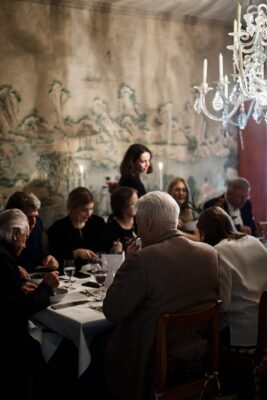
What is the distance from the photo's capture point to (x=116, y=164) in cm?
562

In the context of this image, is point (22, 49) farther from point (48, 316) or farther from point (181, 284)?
point (181, 284)

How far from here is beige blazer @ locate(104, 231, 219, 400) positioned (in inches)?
88.4

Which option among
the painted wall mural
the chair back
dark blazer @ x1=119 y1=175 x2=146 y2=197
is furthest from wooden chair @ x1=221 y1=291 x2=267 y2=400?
the painted wall mural

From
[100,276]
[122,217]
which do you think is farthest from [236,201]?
[100,276]

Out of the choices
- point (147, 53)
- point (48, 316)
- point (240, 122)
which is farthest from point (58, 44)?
point (48, 316)

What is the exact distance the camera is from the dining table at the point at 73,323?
2.51 m

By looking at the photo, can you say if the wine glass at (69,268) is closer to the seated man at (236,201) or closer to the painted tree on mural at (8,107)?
the seated man at (236,201)

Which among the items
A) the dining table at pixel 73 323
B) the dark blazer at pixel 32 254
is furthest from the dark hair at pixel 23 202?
the dining table at pixel 73 323

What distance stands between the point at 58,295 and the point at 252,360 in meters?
1.10

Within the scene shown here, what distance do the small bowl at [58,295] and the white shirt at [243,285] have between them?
0.88 m

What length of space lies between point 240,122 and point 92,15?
2.30 metres

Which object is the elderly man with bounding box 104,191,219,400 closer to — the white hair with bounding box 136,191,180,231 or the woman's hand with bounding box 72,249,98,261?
the white hair with bounding box 136,191,180,231

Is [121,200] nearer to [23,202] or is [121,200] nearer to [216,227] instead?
[23,202]

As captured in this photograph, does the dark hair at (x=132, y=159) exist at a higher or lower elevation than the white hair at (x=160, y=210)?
higher
